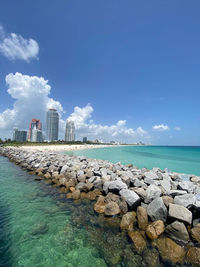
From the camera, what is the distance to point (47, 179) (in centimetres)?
1002

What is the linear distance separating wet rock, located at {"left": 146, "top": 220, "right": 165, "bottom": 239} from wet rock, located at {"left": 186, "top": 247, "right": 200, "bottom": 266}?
79 centimetres

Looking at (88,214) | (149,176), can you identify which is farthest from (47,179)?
(149,176)

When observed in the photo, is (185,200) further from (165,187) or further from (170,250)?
(170,250)

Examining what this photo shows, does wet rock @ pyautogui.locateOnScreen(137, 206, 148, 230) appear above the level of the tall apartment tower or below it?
below

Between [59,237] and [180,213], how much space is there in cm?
423

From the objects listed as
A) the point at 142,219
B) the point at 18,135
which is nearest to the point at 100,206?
the point at 142,219

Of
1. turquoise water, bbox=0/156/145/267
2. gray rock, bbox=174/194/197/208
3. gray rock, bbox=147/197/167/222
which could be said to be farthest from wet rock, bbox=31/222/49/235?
gray rock, bbox=174/194/197/208

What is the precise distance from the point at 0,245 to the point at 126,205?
179 inches

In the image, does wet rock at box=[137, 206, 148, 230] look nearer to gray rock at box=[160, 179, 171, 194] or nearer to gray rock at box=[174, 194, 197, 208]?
gray rock at box=[174, 194, 197, 208]

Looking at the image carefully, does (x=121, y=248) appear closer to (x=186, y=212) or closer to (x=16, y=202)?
(x=186, y=212)

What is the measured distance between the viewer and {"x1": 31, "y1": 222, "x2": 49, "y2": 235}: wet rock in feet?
13.8

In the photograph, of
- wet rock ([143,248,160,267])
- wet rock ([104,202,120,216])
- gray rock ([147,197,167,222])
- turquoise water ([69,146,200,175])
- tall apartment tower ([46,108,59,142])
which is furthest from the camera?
tall apartment tower ([46,108,59,142])

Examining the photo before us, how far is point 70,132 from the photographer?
413 ft

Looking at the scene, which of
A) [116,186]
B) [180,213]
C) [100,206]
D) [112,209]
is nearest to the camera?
[180,213]
